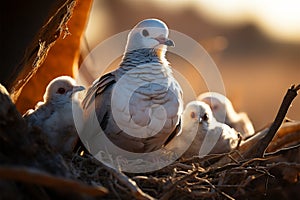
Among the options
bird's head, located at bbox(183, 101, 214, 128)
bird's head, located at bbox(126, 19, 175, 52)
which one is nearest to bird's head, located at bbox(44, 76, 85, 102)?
bird's head, located at bbox(126, 19, 175, 52)

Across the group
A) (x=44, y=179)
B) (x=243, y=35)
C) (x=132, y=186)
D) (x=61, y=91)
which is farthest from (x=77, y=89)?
(x=243, y=35)

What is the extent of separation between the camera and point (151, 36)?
5.41 metres

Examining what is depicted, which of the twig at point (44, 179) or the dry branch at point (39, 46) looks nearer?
the twig at point (44, 179)

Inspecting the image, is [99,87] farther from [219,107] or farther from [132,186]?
[219,107]

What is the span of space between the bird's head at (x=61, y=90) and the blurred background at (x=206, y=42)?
1.43 feet

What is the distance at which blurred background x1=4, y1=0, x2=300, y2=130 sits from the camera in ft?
20.0

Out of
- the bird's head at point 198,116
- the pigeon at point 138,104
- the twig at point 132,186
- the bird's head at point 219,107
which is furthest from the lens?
the bird's head at point 219,107

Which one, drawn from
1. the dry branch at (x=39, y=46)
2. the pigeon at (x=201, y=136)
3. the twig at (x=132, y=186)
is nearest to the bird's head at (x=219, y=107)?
the pigeon at (x=201, y=136)

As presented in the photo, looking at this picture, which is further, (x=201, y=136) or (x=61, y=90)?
(x=201, y=136)

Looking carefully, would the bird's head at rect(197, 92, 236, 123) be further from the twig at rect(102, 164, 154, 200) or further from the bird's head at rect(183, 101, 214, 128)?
the twig at rect(102, 164, 154, 200)

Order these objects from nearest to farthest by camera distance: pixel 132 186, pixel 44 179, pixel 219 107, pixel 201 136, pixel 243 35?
pixel 44 179, pixel 132 186, pixel 201 136, pixel 219 107, pixel 243 35

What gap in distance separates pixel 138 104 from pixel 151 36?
66 centimetres

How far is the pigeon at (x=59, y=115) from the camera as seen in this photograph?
489 centimetres

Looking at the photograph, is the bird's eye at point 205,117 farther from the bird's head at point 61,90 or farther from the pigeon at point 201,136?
the bird's head at point 61,90
